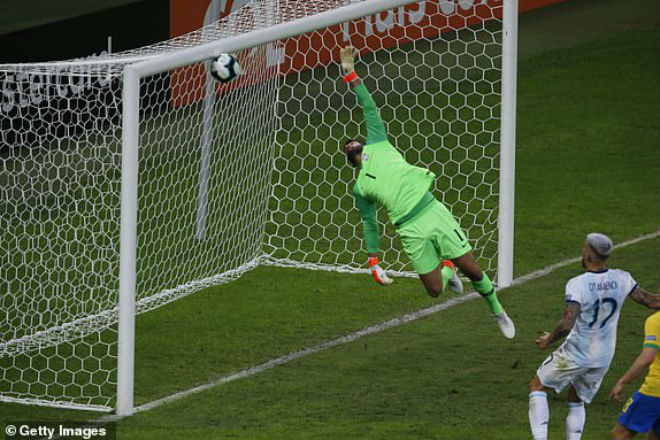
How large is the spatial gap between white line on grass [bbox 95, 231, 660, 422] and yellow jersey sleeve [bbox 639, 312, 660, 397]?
332 centimetres

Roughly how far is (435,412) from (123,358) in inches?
82.9

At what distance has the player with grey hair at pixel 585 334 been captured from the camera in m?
8.61

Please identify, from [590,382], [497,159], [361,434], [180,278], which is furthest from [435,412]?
[497,159]

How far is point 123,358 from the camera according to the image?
9.91m

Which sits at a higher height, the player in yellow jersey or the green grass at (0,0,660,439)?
the player in yellow jersey

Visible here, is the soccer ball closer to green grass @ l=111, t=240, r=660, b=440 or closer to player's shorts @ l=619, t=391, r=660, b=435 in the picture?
green grass @ l=111, t=240, r=660, b=440

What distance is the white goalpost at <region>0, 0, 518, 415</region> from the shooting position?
10859 millimetres

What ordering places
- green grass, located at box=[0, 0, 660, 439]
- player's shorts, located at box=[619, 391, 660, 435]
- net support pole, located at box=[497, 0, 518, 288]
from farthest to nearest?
net support pole, located at box=[497, 0, 518, 288]
green grass, located at box=[0, 0, 660, 439]
player's shorts, located at box=[619, 391, 660, 435]

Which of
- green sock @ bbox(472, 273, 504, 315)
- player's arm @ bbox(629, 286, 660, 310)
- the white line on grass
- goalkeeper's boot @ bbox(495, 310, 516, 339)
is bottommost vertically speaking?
the white line on grass

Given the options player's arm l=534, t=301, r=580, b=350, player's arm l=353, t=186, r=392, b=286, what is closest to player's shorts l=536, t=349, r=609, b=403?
player's arm l=534, t=301, r=580, b=350

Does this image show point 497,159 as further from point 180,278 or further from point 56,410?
point 56,410

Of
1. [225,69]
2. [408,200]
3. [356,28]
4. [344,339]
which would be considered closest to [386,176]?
[408,200]

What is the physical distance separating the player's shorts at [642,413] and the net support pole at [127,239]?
A: 3.35m

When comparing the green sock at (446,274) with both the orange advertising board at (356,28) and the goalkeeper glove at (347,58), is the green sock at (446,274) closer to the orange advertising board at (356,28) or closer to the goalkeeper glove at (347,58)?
the goalkeeper glove at (347,58)
